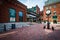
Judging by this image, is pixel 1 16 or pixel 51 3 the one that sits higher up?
pixel 51 3

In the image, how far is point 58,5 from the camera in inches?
1366

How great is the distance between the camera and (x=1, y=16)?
15453 millimetres

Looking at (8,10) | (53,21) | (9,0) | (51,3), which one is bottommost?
(53,21)

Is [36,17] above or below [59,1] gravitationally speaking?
below

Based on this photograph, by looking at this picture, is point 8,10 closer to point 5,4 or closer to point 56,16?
point 5,4

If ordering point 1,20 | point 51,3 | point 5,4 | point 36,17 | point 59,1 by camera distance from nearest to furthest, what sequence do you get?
point 1,20, point 5,4, point 59,1, point 51,3, point 36,17

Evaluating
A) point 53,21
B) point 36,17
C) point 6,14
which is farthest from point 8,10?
point 36,17

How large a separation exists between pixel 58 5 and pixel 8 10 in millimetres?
22599

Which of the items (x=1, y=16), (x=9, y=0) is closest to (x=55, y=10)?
(x=9, y=0)

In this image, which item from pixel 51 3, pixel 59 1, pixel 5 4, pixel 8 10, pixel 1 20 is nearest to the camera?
pixel 1 20

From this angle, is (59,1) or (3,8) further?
(59,1)

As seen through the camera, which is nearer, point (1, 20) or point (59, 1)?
point (1, 20)

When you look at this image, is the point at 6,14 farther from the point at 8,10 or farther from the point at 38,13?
the point at 38,13

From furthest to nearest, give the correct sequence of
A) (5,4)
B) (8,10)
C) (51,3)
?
(51,3), (8,10), (5,4)
